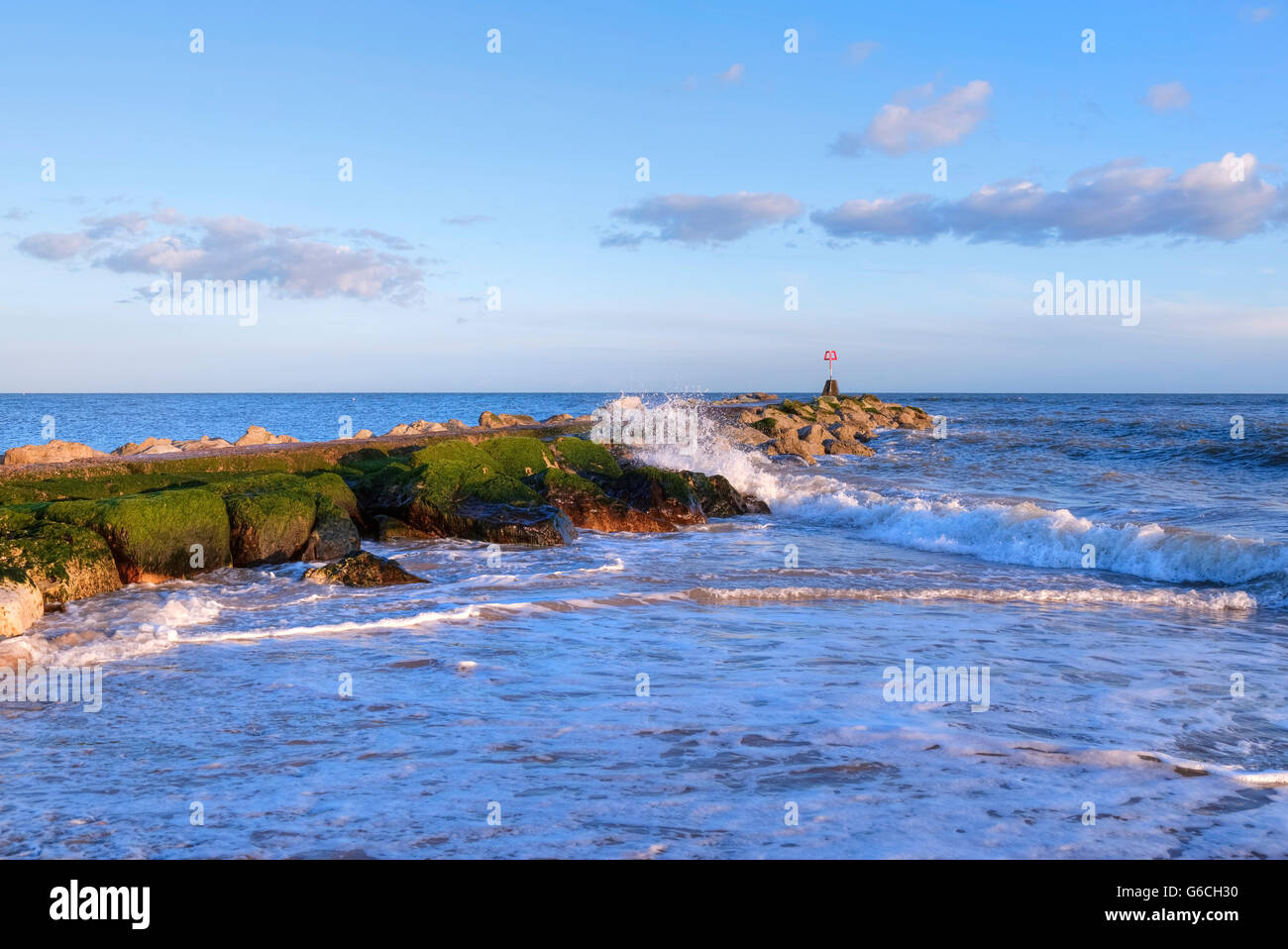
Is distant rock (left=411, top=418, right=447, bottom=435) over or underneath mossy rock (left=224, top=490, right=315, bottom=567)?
over

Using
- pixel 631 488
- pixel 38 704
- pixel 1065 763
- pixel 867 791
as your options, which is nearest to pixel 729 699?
pixel 867 791

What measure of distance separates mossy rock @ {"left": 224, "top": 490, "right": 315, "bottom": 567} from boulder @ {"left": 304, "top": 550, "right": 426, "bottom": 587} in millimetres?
972

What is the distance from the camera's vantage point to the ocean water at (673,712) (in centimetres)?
361

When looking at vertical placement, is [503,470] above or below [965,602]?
above

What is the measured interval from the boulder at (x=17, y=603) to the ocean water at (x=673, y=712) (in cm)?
12

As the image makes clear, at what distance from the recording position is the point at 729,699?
17.7 ft

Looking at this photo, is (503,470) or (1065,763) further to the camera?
(503,470)

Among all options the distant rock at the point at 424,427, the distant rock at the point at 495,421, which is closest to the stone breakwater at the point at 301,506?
the distant rock at the point at 424,427

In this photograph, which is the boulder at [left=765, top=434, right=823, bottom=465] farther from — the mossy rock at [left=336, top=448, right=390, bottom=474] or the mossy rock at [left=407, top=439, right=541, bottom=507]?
the mossy rock at [left=407, top=439, right=541, bottom=507]

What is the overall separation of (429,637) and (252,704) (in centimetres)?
185

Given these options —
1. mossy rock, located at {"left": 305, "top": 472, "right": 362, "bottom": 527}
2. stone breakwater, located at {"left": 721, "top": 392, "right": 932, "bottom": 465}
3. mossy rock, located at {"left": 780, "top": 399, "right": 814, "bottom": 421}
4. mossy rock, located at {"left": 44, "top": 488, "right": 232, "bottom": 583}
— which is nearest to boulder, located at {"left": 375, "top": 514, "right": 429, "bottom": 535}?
mossy rock, located at {"left": 305, "top": 472, "right": 362, "bottom": 527}

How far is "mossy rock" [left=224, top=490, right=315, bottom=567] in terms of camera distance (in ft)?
32.3

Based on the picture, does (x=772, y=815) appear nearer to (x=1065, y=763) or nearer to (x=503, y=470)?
(x=1065, y=763)

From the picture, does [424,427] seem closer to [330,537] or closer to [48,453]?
[48,453]
